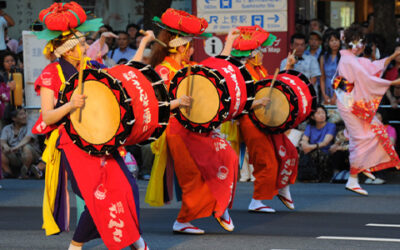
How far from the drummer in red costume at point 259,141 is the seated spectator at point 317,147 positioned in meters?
2.57

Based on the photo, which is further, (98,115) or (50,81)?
(50,81)

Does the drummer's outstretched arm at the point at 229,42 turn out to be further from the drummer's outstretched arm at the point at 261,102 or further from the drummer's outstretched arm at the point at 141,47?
the drummer's outstretched arm at the point at 141,47

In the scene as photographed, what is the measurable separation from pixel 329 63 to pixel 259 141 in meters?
4.27

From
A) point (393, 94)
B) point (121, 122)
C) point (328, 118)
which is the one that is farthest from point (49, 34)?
point (393, 94)

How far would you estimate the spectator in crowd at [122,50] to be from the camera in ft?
43.6

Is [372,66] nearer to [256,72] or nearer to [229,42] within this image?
[256,72]

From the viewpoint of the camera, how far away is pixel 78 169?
5.52 m

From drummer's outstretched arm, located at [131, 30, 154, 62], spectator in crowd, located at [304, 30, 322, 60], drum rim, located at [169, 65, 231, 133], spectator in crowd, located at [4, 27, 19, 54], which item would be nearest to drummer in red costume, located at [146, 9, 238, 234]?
drum rim, located at [169, 65, 231, 133]

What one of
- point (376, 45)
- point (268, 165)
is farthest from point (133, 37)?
point (268, 165)

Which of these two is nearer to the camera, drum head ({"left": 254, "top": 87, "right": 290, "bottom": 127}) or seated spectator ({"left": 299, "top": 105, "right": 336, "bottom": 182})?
drum head ({"left": 254, "top": 87, "right": 290, "bottom": 127})

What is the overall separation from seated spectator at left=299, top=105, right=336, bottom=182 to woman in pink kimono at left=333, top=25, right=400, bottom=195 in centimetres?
124

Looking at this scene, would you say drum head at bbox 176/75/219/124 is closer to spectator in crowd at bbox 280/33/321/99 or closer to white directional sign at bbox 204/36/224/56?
spectator in crowd at bbox 280/33/321/99

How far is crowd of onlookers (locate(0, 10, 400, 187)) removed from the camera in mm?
10977

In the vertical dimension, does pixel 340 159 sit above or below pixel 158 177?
below
